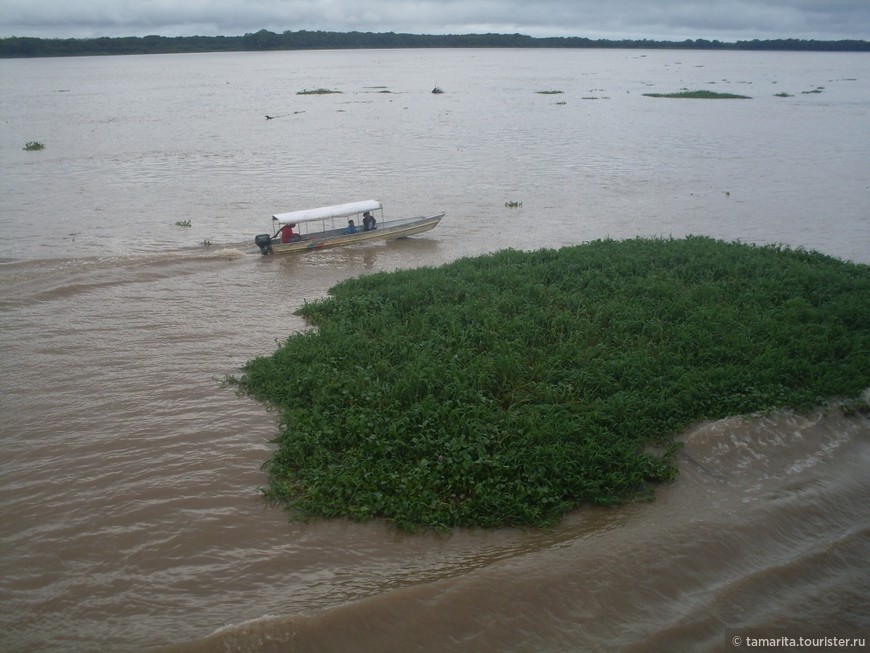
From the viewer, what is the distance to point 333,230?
17031mm

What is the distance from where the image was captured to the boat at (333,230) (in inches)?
634

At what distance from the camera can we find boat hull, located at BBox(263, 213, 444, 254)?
16336 millimetres

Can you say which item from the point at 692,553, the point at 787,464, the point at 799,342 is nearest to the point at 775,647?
the point at 692,553

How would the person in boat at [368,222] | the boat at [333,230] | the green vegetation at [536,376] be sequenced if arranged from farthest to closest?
1. the person in boat at [368,222]
2. the boat at [333,230]
3. the green vegetation at [536,376]

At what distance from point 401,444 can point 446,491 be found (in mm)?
810

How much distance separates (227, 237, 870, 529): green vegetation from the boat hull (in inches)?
175

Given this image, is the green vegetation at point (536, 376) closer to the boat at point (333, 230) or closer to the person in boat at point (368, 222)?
the boat at point (333, 230)

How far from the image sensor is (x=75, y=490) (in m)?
7.25

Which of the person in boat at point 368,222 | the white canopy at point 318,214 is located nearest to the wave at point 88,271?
the white canopy at point 318,214

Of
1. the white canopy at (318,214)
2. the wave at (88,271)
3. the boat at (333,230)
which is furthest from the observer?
the boat at (333,230)

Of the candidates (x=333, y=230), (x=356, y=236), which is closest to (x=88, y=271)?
(x=333, y=230)

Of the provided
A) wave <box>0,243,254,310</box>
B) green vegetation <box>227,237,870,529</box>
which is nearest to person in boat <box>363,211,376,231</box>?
wave <box>0,243,254,310</box>

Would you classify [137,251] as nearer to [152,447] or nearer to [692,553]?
[152,447]

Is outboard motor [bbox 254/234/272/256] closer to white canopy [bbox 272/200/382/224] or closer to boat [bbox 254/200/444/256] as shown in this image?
boat [bbox 254/200/444/256]
